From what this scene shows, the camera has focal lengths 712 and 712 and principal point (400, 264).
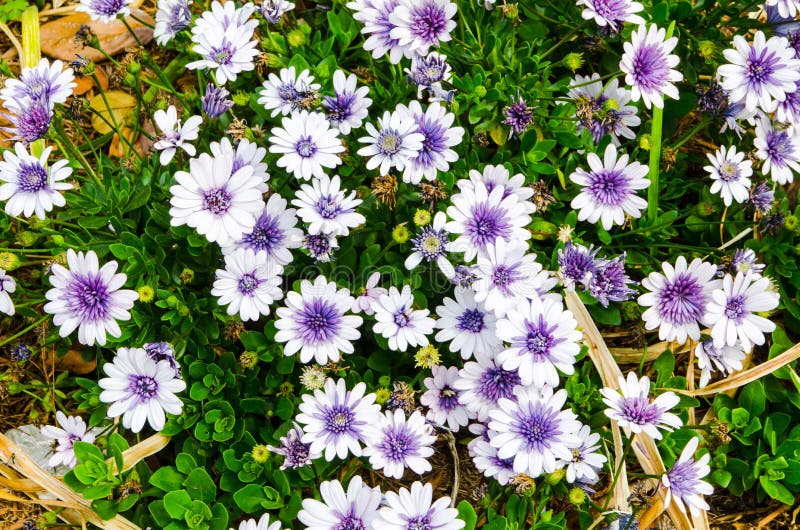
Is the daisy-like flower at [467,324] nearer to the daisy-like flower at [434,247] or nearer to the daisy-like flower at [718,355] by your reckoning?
the daisy-like flower at [434,247]

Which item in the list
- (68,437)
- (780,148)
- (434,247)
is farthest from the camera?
(780,148)

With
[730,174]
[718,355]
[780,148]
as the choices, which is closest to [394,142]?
[730,174]

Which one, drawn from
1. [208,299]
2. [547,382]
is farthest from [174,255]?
[547,382]

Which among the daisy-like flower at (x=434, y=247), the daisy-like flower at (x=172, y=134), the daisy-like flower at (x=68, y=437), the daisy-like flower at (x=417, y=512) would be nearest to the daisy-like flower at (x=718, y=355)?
the daisy-like flower at (x=434, y=247)

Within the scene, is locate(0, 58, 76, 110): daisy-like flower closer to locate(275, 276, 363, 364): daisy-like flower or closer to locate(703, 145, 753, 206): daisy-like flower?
locate(275, 276, 363, 364): daisy-like flower

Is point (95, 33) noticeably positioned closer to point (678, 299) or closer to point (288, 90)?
point (288, 90)

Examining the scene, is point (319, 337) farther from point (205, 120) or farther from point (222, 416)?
point (205, 120)

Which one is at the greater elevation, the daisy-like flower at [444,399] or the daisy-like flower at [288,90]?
the daisy-like flower at [288,90]
